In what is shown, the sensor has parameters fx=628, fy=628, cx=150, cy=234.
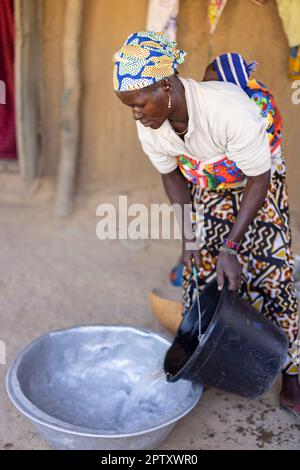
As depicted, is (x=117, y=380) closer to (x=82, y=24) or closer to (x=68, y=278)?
(x=68, y=278)

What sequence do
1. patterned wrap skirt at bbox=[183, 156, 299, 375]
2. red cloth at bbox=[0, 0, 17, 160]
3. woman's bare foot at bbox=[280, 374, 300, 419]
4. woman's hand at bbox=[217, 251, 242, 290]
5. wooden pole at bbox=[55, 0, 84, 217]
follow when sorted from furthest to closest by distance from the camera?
red cloth at bbox=[0, 0, 17, 160], wooden pole at bbox=[55, 0, 84, 217], woman's bare foot at bbox=[280, 374, 300, 419], patterned wrap skirt at bbox=[183, 156, 299, 375], woman's hand at bbox=[217, 251, 242, 290]

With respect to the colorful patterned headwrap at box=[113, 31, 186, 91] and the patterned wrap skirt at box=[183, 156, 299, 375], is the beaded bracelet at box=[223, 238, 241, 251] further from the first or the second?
the colorful patterned headwrap at box=[113, 31, 186, 91]

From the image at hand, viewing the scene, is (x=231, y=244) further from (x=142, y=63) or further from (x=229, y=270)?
(x=142, y=63)

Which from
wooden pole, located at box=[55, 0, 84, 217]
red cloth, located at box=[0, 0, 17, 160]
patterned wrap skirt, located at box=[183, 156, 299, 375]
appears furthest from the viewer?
red cloth, located at box=[0, 0, 17, 160]

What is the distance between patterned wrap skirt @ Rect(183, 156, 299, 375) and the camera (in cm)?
226

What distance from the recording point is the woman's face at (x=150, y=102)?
5.95 feet

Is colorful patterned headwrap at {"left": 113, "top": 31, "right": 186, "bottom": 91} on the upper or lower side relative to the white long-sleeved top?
upper

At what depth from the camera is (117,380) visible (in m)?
2.47

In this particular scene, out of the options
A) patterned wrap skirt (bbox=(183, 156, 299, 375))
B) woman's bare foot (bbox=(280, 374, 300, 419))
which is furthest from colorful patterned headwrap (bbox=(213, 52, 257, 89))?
woman's bare foot (bbox=(280, 374, 300, 419))

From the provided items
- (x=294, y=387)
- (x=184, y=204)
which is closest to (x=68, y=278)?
(x=184, y=204)

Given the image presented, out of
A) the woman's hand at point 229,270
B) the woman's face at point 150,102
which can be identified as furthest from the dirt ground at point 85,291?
the woman's face at point 150,102

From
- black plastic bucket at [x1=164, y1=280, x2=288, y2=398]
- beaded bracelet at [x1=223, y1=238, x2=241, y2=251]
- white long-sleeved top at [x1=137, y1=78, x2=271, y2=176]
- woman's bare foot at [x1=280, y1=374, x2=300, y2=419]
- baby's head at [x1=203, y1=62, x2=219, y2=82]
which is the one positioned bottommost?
woman's bare foot at [x1=280, y1=374, x2=300, y2=419]

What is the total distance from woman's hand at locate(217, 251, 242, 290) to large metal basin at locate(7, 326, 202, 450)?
0.36 meters

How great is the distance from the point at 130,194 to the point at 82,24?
106 cm
